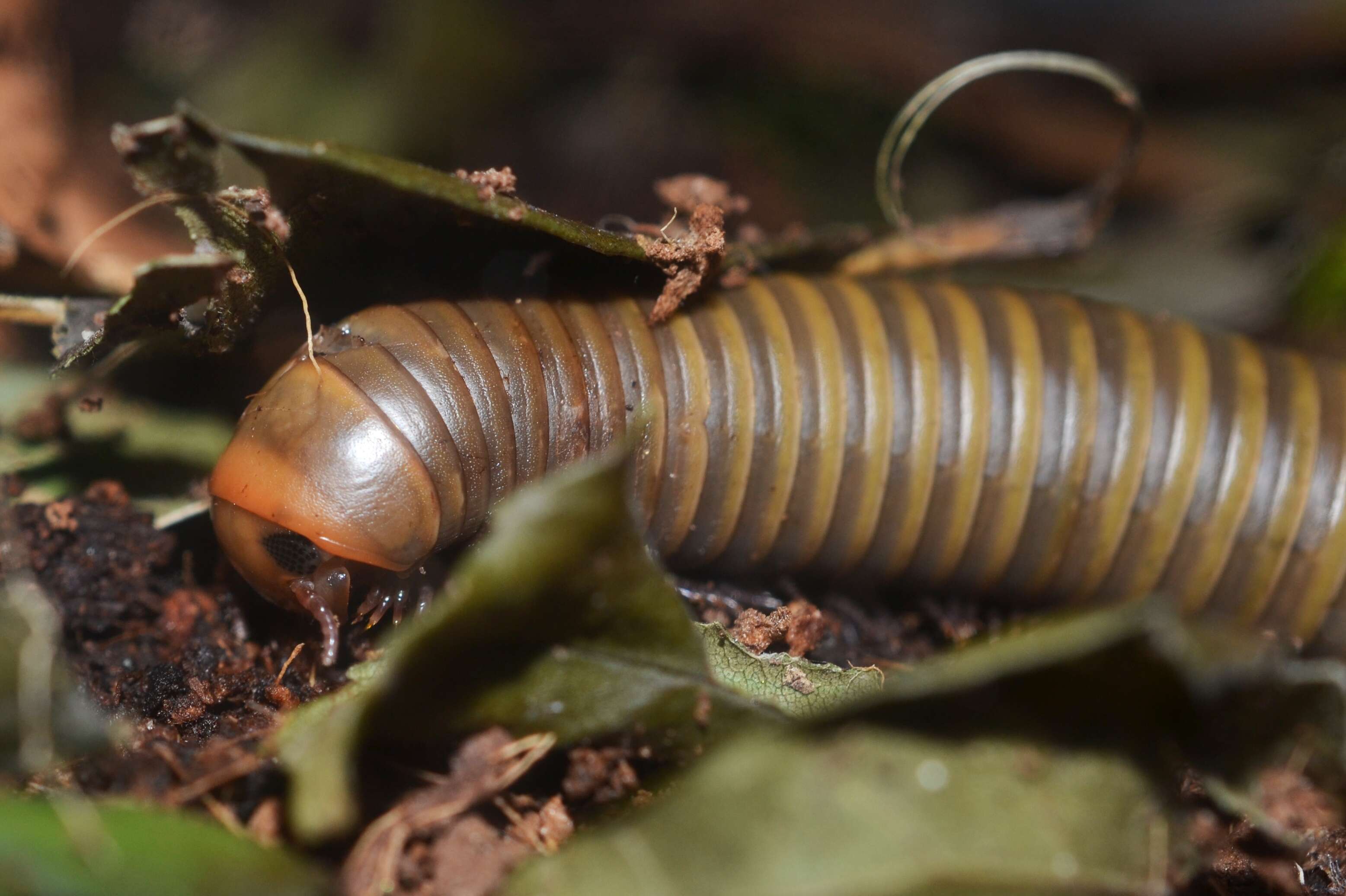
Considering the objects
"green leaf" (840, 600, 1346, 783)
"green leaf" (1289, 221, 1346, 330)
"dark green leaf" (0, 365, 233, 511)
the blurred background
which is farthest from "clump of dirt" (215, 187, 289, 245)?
"green leaf" (1289, 221, 1346, 330)

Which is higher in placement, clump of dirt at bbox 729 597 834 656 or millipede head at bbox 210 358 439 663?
millipede head at bbox 210 358 439 663

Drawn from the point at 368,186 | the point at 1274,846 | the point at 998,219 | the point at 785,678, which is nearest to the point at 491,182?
the point at 368,186

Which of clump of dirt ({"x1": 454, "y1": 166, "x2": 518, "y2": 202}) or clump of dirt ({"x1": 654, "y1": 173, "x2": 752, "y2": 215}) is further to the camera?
clump of dirt ({"x1": 654, "y1": 173, "x2": 752, "y2": 215})

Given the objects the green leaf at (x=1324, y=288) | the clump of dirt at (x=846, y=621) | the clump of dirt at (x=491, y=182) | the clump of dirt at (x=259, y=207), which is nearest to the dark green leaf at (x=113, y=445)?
the clump of dirt at (x=259, y=207)

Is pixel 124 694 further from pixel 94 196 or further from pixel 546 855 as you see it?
pixel 94 196

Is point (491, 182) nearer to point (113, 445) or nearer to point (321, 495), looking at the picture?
point (321, 495)

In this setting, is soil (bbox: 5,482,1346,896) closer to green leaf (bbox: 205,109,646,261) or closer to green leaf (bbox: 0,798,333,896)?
green leaf (bbox: 0,798,333,896)
